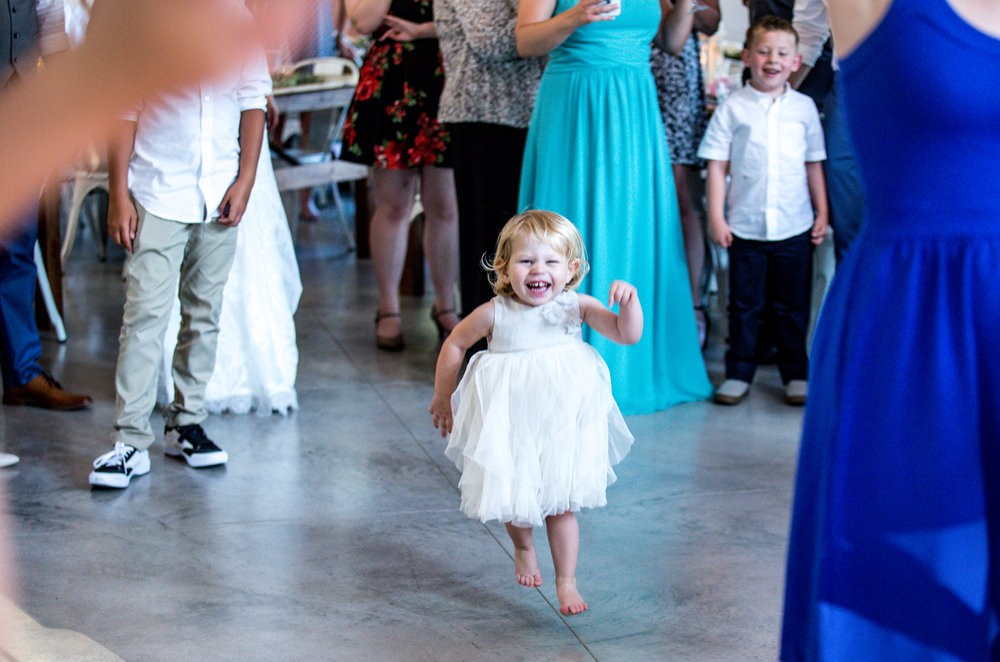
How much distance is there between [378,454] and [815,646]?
195cm

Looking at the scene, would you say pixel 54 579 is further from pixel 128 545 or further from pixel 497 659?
pixel 497 659

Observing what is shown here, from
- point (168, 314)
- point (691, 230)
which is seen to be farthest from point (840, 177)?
point (168, 314)

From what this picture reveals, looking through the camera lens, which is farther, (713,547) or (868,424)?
(713,547)

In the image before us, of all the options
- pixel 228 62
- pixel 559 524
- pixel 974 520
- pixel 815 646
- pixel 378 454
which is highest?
pixel 228 62

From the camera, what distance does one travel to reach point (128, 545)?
2.40 m

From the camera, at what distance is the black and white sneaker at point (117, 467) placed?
2.74 metres

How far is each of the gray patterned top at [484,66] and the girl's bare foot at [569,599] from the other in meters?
2.01

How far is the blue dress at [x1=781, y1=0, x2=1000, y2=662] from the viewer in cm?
118

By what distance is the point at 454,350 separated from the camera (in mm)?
2027

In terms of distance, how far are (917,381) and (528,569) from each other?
104 centimetres

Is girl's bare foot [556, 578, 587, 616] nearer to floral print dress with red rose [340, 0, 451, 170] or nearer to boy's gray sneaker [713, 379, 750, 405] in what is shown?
boy's gray sneaker [713, 379, 750, 405]

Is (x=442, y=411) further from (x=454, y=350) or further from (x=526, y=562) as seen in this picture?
(x=526, y=562)

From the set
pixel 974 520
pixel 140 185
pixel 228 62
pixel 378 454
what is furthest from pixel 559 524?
pixel 228 62

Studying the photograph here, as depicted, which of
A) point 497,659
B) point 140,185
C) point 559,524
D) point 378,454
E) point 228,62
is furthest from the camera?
point 378,454
